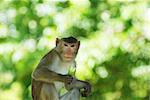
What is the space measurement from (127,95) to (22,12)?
1.52 meters

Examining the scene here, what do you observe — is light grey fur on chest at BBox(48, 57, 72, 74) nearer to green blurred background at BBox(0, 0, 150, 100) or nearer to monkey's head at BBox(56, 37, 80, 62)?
monkey's head at BBox(56, 37, 80, 62)

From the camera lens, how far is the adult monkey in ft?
10.2

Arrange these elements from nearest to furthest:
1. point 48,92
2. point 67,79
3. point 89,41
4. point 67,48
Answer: point 67,79
point 48,92
point 67,48
point 89,41

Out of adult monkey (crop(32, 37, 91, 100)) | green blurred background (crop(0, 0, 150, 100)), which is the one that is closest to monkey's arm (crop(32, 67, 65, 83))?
adult monkey (crop(32, 37, 91, 100))

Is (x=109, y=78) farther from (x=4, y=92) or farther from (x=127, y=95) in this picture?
(x=4, y=92)

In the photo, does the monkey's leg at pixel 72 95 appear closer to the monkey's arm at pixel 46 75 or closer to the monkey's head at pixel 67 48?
the monkey's arm at pixel 46 75

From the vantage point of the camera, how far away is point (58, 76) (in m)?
3.10

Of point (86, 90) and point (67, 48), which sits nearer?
point (86, 90)

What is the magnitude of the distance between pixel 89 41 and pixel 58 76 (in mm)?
3006

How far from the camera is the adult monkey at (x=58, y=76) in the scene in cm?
310

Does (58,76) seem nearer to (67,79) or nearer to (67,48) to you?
(67,79)

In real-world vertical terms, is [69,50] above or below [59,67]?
above

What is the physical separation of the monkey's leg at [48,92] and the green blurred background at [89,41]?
2621 mm

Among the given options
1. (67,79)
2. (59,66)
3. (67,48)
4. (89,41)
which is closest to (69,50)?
(67,48)
